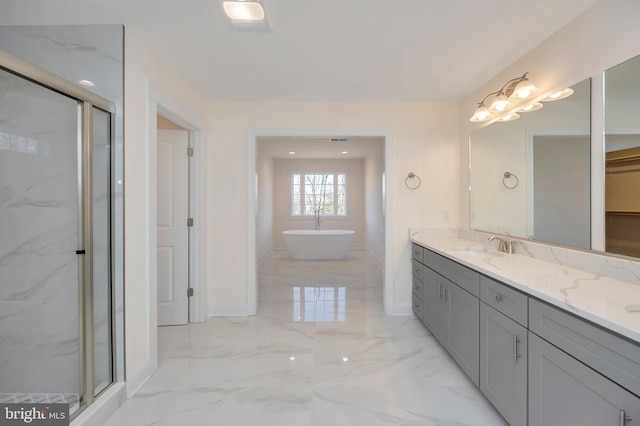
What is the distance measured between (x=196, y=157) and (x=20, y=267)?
1.68m

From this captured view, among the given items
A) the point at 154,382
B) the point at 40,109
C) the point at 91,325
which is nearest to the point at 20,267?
the point at 91,325

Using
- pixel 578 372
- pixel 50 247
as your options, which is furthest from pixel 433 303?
pixel 50 247

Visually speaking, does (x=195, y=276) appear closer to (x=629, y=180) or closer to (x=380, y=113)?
(x=380, y=113)

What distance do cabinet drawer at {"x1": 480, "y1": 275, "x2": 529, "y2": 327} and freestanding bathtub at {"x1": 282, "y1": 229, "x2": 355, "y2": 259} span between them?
198 inches

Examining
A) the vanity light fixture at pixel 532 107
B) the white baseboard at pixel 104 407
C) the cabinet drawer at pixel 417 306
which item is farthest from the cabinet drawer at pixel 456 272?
the white baseboard at pixel 104 407

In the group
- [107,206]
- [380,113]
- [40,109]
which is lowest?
[107,206]

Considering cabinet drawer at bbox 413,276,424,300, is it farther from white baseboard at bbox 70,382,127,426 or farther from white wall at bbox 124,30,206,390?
white baseboard at bbox 70,382,127,426

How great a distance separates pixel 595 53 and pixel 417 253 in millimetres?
2047

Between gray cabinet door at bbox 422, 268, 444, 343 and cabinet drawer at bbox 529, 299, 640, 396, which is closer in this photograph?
cabinet drawer at bbox 529, 299, 640, 396

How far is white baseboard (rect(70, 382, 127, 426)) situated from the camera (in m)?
1.64

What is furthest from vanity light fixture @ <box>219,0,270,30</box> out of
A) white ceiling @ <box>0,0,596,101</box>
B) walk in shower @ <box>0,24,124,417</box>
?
walk in shower @ <box>0,24,124,417</box>

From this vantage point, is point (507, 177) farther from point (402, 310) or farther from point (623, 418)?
point (623, 418)

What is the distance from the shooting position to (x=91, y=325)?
1762 mm

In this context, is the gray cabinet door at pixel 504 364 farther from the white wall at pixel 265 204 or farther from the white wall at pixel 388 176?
the white wall at pixel 265 204
